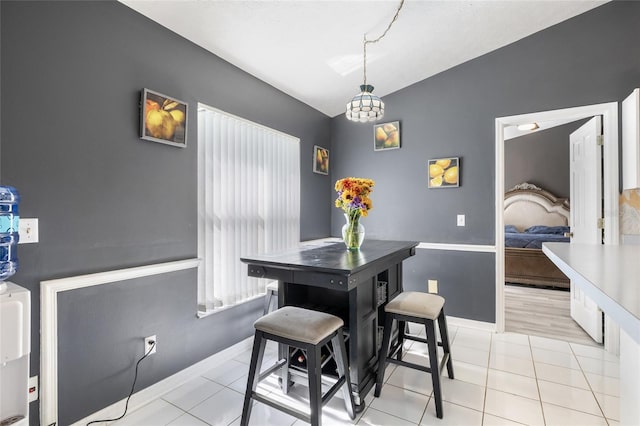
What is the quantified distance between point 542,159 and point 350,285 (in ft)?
21.7

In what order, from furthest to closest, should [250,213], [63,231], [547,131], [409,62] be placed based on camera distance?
[547,131], [409,62], [250,213], [63,231]

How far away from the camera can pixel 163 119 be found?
6.76 feet

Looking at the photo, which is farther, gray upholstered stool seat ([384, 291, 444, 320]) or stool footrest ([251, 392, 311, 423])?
gray upholstered stool seat ([384, 291, 444, 320])

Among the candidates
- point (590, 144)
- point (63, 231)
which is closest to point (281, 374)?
point (63, 231)

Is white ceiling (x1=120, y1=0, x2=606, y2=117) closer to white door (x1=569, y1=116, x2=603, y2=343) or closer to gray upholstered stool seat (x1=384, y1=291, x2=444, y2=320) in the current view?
white door (x1=569, y1=116, x2=603, y2=343)

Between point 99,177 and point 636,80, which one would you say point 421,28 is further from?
point 99,177

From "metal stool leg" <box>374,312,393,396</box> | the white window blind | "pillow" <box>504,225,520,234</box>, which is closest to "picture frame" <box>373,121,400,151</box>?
the white window blind

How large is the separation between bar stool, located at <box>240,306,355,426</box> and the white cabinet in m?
2.66

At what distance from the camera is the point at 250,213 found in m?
2.81

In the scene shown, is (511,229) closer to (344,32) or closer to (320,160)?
(320,160)

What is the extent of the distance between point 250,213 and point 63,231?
A: 4.60ft

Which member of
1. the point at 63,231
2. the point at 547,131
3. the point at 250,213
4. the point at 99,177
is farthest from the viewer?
the point at 547,131

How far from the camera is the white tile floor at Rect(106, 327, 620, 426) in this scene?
5.92 ft

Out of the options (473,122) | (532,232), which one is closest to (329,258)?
(473,122)
